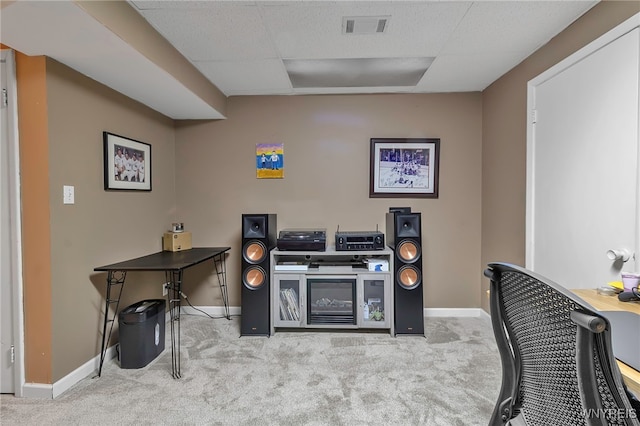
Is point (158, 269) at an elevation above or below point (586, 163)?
below

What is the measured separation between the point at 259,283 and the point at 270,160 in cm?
129

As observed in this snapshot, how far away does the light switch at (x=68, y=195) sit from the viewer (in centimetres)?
201

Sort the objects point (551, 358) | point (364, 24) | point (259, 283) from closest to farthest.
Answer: point (551, 358), point (364, 24), point (259, 283)

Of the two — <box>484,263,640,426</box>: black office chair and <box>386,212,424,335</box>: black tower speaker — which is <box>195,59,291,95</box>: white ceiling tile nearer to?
<box>386,212,424,335</box>: black tower speaker

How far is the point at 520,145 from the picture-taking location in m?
2.56

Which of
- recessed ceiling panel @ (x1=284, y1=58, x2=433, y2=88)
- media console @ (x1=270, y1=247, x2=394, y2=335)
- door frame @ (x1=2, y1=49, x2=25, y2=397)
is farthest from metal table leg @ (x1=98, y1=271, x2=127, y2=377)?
recessed ceiling panel @ (x1=284, y1=58, x2=433, y2=88)

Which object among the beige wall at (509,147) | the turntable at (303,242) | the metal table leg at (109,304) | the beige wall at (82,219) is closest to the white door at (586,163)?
the beige wall at (509,147)

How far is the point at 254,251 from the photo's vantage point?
286cm

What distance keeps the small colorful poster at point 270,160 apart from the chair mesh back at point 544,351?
2.62m

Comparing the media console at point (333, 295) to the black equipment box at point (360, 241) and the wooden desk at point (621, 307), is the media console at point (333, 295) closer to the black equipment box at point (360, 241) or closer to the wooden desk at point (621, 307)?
the black equipment box at point (360, 241)

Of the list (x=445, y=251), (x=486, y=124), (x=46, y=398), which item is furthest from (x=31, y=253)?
(x=486, y=124)

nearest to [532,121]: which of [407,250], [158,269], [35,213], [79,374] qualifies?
[407,250]

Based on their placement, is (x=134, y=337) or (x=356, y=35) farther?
(x=134, y=337)

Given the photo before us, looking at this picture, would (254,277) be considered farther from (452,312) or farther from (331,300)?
(452,312)
